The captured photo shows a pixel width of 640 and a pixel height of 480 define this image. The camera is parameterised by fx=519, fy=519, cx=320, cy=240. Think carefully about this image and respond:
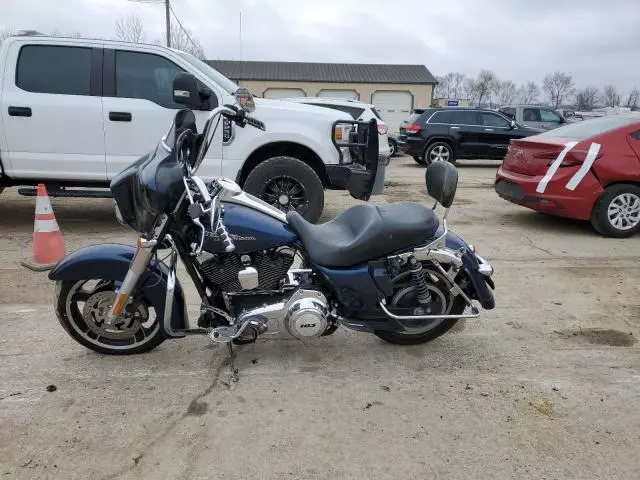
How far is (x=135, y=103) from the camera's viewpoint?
5.91m

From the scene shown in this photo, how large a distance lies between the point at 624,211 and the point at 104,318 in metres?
5.87

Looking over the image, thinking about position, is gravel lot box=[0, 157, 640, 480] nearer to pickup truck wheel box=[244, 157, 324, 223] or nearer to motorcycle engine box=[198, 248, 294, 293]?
motorcycle engine box=[198, 248, 294, 293]

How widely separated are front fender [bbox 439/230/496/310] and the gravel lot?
431 mm

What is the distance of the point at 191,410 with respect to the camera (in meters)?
2.81

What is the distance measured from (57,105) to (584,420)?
5824mm

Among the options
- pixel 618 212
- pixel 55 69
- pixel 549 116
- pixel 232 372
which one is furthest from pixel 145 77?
pixel 549 116

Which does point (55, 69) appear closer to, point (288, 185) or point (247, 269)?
point (288, 185)

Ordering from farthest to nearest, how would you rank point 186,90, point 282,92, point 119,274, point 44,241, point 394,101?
point 282,92 < point 394,101 < point 44,241 < point 119,274 < point 186,90

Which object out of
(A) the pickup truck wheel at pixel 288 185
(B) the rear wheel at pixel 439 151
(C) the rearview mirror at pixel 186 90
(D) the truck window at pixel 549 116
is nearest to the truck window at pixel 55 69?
(A) the pickup truck wheel at pixel 288 185

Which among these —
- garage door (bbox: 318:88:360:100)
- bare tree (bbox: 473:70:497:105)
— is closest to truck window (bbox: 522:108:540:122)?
garage door (bbox: 318:88:360:100)

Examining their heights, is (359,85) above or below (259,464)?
above

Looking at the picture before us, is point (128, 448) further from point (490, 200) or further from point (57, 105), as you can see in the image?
point (490, 200)

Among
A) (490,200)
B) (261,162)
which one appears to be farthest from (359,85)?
(261,162)

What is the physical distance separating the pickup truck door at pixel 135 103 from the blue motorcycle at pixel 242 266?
305 centimetres
